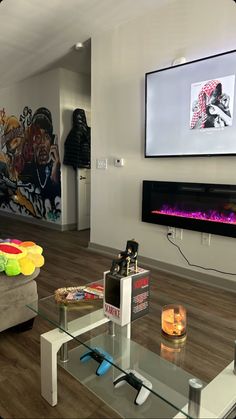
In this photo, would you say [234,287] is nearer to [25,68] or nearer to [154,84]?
[154,84]

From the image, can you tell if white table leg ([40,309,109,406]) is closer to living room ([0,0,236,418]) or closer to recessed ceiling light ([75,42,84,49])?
living room ([0,0,236,418])

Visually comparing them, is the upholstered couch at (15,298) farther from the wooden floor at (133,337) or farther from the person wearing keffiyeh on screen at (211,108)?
the person wearing keffiyeh on screen at (211,108)

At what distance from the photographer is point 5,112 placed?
19.5 feet

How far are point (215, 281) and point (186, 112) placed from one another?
5.29 ft

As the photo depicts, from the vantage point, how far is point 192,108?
274 cm

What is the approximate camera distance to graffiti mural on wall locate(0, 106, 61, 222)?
5.11m

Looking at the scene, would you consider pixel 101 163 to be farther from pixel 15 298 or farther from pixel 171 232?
pixel 15 298

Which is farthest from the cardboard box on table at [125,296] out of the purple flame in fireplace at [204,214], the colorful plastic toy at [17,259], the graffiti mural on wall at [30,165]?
the graffiti mural on wall at [30,165]

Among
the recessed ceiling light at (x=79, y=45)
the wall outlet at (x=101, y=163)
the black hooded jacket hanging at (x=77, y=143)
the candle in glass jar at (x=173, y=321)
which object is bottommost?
the candle in glass jar at (x=173, y=321)

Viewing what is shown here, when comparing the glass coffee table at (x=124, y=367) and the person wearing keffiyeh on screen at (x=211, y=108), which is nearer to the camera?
the glass coffee table at (x=124, y=367)

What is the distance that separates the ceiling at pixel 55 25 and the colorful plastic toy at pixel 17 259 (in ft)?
7.88

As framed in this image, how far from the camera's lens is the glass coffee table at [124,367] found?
116cm

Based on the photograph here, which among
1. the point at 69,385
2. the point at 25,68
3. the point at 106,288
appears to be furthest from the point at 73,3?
the point at 69,385

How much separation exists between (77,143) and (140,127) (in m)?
1.80
